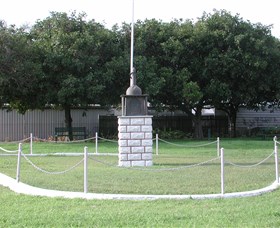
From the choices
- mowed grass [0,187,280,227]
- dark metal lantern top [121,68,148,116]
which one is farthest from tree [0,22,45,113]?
mowed grass [0,187,280,227]

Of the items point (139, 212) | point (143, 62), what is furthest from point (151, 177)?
point (143, 62)

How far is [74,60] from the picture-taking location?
30.2 meters

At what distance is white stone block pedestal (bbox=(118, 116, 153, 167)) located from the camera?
18.3 metres

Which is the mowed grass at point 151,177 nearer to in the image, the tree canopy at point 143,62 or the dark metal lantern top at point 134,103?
the dark metal lantern top at point 134,103

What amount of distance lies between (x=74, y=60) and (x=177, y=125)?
12963 millimetres

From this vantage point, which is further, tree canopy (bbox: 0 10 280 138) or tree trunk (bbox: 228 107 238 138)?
tree trunk (bbox: 228 107 238 138)

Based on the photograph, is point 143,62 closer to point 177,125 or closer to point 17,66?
point 17,66

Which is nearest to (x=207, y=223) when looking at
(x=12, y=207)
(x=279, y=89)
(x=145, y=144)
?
(x=12, y=207)

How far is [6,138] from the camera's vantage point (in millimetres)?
36750

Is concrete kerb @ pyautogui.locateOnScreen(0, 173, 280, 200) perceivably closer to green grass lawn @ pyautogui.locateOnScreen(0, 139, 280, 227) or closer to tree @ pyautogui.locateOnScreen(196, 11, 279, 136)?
green grass lawn @ pyautogui.locateOnScreen(0, 139, 280, 227)

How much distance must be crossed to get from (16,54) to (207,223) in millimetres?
22871

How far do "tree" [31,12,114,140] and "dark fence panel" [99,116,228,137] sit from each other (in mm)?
7090

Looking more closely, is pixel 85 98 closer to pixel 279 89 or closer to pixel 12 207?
pixel 279 89

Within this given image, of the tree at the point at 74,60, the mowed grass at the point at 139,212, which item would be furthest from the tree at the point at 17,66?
the mowed grass at the point at 139,212
